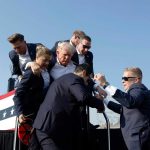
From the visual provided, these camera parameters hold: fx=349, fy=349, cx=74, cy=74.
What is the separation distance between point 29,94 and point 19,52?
738mm

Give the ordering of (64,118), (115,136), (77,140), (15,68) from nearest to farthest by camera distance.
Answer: (64,118) < (77,140) < (15,68) < (115,136)

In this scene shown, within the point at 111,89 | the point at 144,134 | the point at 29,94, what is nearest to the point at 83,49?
the point at 111,89

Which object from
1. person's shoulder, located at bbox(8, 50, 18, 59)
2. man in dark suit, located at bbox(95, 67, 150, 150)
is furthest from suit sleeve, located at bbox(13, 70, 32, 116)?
man in dark suit, located at bbox(95, 67, 150, 150)

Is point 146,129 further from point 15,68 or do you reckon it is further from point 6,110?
point 6,110

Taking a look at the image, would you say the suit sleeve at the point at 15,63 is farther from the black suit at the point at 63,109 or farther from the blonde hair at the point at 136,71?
the blonde hair at the point at 136,71

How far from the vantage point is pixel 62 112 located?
3738 millimetres

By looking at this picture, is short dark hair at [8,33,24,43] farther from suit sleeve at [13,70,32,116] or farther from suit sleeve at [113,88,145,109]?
suit sleeve at [113,88,145,109]

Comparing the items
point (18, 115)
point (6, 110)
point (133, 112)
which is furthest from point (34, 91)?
point (6, 110)

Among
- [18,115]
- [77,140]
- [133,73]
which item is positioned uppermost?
[133,73]

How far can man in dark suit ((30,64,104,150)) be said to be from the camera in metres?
→ 3.69

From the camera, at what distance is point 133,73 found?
4.70 metres

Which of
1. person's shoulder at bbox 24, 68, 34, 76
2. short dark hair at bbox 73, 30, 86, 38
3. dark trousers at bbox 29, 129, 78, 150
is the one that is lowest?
dark trousers at bbox 29, 129, 78, 150

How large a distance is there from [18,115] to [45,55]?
78 centimetres

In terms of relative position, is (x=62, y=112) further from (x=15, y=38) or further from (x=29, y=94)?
(x=15, y=38)
